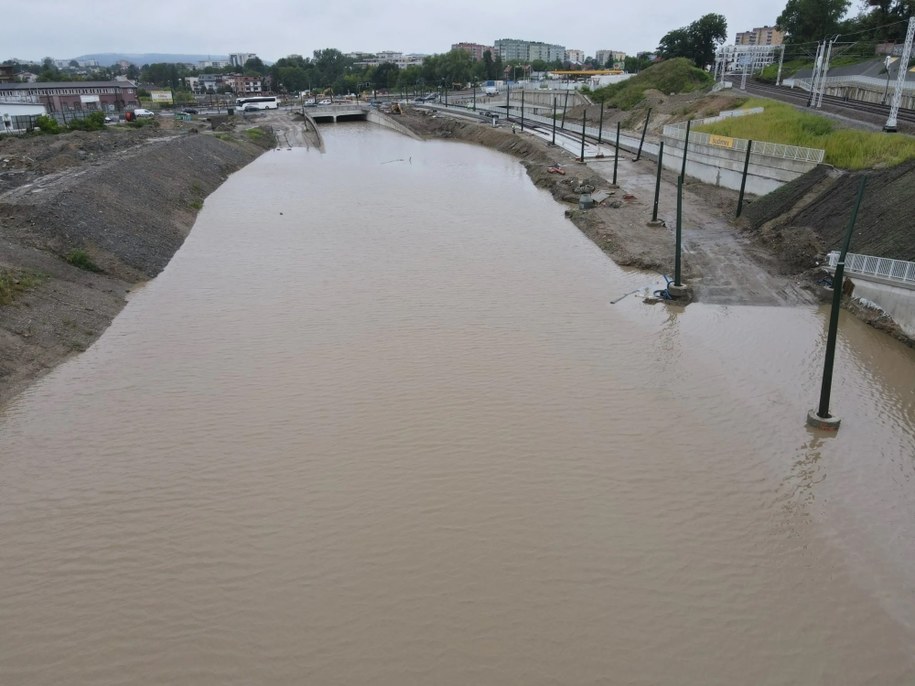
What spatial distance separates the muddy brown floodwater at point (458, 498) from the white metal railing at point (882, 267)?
4.87 feet

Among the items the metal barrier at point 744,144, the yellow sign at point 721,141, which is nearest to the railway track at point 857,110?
the metal barrier at point 744,144

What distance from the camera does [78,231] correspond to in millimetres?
21562

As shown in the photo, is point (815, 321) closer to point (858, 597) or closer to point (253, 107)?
point (858, 597)

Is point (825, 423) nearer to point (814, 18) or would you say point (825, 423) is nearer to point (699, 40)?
point (814, 18)

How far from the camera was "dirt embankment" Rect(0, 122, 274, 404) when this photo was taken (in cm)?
1561

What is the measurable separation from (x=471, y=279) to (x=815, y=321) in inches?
409

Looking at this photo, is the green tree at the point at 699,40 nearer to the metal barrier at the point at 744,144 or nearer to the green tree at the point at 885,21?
the green tree at the point at 885,21

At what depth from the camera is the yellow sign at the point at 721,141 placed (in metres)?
31.0

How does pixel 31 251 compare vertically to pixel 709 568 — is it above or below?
above

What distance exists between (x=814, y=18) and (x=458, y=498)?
81.7m

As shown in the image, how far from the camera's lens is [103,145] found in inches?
1654

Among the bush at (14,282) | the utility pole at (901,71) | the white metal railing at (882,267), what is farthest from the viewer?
the utility pole at (901,71)

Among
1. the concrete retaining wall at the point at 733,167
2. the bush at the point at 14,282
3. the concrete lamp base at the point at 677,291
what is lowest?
the concrete lamp base at the point at 677,291

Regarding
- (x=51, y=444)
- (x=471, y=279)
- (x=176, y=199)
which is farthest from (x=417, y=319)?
(x=176, y=199)
